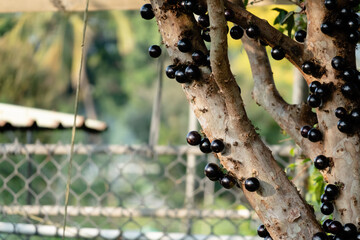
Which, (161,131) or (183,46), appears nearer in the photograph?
(183,46)

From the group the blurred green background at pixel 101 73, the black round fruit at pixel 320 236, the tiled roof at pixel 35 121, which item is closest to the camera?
the black round fruit at pixel 320 236

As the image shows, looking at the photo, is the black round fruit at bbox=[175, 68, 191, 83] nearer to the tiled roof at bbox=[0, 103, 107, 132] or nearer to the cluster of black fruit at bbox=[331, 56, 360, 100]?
the cluster of black fruit at bbox=[331, 56, 360, 100]

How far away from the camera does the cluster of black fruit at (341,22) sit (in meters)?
0.88

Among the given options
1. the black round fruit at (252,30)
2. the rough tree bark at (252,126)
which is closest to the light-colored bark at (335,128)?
the rough tree bark at (252,126)

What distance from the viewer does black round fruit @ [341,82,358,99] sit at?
867 millimetres

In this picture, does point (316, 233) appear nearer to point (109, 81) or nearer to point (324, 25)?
point (324, 25)

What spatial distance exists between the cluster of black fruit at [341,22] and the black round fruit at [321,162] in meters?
0.21

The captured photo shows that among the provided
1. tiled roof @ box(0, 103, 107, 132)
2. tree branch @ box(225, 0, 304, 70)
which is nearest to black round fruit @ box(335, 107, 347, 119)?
tree branch @ box(225, 0, 304, 70)

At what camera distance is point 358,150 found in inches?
34.7

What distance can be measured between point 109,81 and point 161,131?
2.82 metres

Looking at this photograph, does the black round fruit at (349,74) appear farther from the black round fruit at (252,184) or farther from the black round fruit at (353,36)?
the black round fruit at (252,184)

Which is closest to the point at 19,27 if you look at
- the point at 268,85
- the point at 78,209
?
the point at 78,209

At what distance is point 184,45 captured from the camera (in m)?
0.83

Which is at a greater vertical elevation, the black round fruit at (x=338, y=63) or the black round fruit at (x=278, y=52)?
the black round fruit at (x=278, y=52)
